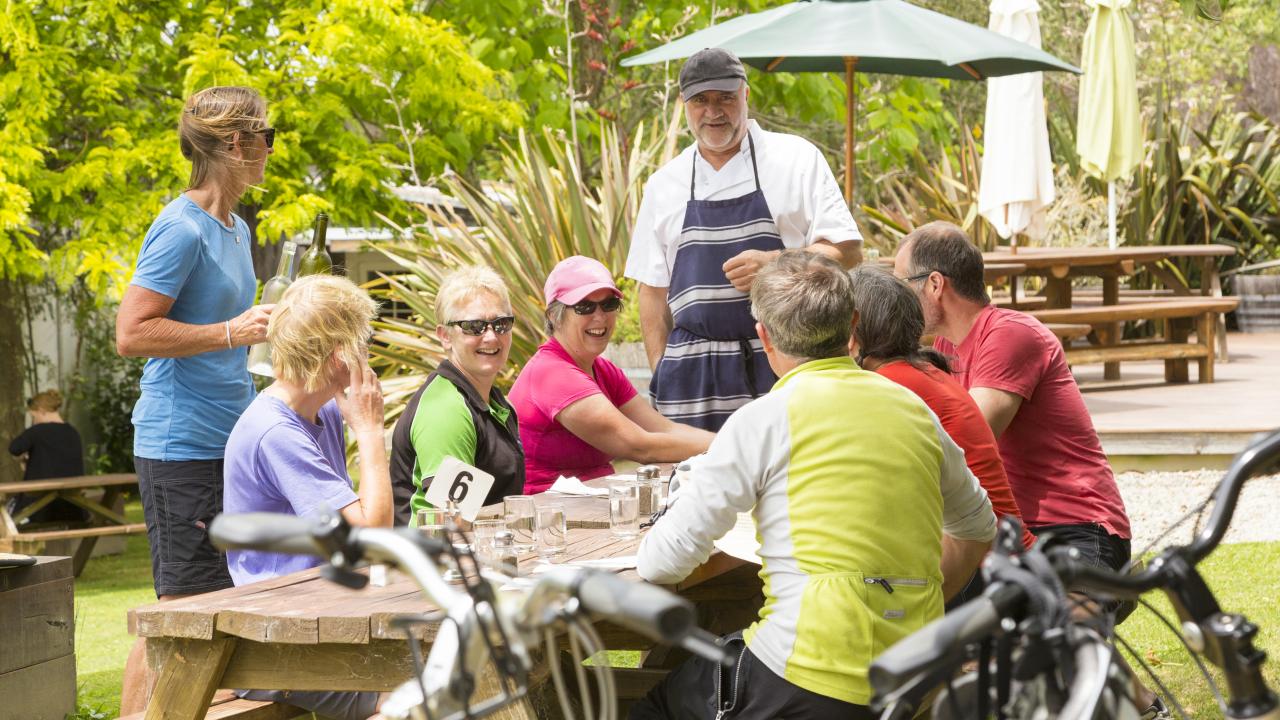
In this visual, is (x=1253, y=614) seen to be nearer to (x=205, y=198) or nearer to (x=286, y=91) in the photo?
(x=205, y=198)

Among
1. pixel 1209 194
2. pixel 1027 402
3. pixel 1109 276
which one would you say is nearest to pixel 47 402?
pixel 1109 276

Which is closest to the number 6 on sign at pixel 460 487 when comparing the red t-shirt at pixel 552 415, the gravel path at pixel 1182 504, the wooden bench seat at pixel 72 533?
the red t-shirt at pixel 552 415

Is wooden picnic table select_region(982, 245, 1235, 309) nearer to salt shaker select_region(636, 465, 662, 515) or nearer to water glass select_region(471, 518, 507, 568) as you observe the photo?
salt shaker select_region(636, 465, 662, 515)

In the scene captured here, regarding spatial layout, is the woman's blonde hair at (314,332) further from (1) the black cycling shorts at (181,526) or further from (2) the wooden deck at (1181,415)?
(2) the wooden deck at (1181,415)

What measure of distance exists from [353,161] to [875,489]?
7.91 m

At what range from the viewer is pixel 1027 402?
3.96 metres

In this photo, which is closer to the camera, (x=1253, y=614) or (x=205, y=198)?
(x=205, y=198)

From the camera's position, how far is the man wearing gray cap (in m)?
4.66

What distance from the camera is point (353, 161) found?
9.98 metres

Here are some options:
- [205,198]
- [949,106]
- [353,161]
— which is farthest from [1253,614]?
[949,106]

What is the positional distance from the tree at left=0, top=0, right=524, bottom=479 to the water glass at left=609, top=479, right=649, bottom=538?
6148 millimetres

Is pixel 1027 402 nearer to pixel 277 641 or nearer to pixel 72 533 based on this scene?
pixel 277 641

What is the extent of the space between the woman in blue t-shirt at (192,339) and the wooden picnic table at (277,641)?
39.5 inches

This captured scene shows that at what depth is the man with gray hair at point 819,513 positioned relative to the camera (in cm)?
264
